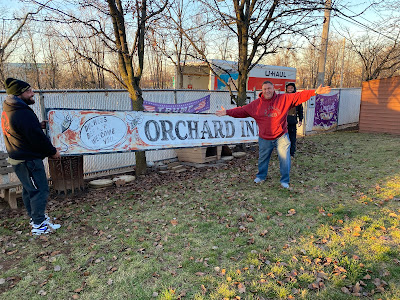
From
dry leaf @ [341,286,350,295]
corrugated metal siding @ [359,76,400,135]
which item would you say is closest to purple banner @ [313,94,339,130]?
corrugated metal siding @ [359,76,400,135]

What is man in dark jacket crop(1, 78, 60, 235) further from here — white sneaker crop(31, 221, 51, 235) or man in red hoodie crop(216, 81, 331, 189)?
man in red hoodie crop(216, 81, 331, 189)

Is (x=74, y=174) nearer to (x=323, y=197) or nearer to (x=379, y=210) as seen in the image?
(x=323, y=197)

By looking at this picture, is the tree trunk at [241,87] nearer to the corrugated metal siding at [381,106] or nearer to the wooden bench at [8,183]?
the wooden bench at [8,183]

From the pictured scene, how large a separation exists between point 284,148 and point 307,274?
305cm

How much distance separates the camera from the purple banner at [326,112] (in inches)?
599

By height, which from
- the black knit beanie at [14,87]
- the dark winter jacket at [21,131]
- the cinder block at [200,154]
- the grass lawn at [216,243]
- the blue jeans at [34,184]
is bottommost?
the grass lawn at [216,243]

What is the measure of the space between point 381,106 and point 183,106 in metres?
11.0

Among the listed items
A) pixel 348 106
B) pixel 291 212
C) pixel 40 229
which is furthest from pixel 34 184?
pixel 348 106

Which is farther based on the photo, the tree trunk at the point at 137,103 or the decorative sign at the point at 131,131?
the tree trunk at the point at 137,103

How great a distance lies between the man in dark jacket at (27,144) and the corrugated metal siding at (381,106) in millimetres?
15244

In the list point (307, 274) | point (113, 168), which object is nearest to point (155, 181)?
point (113, 168)

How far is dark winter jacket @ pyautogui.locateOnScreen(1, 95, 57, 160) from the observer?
3.96 meters

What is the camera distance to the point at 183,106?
9148 millimetres

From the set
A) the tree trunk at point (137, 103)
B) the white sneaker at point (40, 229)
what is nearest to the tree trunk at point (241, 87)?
the tree trunk at point (137, 103)
